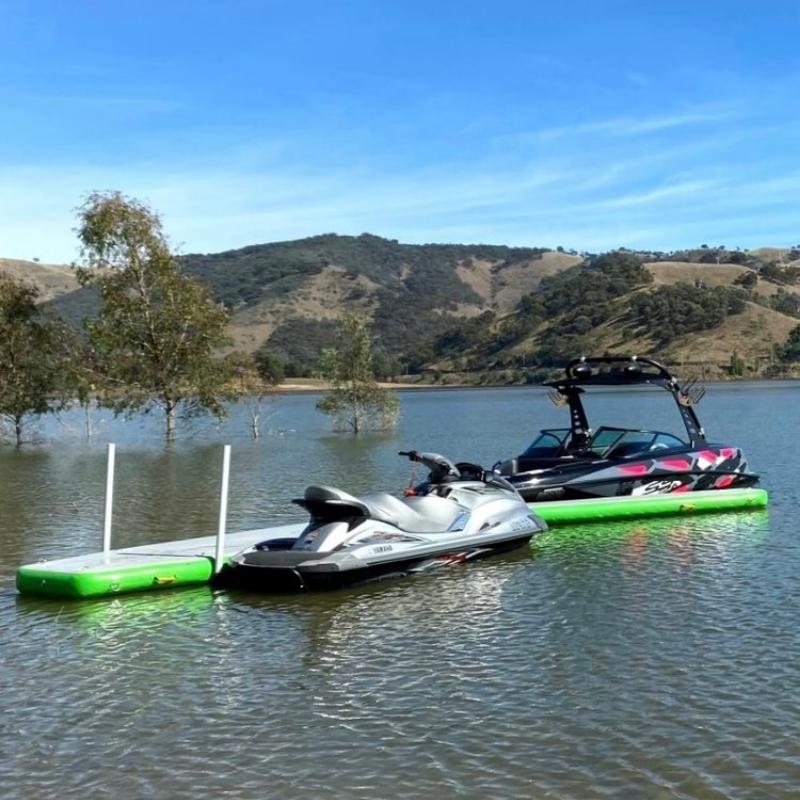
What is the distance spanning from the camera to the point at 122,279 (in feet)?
144

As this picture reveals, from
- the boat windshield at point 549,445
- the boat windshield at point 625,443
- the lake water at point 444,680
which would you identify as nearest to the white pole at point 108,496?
the lake water at point 444,680

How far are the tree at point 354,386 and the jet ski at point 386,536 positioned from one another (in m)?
33.9

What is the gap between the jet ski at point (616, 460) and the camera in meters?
19.5

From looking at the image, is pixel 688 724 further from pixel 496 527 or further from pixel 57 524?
pixel 57 524

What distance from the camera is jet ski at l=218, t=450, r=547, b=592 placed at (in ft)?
43.6

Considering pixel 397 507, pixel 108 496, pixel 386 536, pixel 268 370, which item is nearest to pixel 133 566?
pixel 108 496

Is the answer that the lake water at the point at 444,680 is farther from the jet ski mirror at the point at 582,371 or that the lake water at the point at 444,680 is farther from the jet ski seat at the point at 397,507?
the jet ski mirror at the point at 582,371

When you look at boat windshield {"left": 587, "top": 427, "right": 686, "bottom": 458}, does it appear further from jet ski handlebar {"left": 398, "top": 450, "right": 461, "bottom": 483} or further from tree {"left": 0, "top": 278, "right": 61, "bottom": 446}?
tree {"left": 0, "top": 278, "right": 61, "bottom": 446}

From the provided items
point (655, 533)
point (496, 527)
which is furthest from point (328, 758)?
point (655, 533)

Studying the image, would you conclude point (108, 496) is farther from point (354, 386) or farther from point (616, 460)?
point (354, 386)

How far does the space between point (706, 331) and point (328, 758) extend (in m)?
145

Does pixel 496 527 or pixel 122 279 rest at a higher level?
pixel 122 279

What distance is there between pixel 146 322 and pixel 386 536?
107 feet

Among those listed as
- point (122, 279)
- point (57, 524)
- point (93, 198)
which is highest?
point (93, 198)
